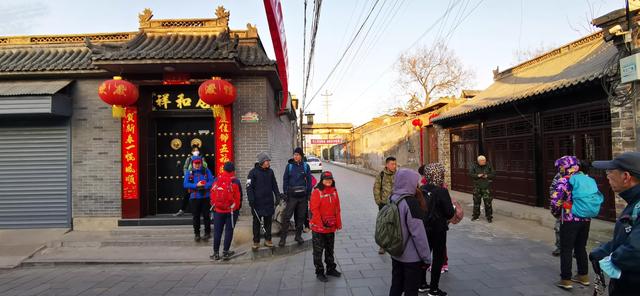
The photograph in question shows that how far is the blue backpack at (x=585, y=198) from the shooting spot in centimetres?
397

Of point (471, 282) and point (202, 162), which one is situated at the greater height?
point (202, 162)

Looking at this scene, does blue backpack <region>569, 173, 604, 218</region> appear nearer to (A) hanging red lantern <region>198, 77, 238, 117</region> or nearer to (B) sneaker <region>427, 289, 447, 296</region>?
(B) sneaker <region>427, 289, 447, 296</region>

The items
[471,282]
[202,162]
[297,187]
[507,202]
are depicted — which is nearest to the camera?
[471,282]

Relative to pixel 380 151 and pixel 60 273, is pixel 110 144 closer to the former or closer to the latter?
pixel 60 273

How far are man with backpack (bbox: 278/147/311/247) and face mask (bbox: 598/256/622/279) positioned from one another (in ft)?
14.4

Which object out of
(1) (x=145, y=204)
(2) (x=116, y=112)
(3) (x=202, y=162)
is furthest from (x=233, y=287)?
(2) (x=116, y=112)

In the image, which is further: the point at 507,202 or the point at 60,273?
the point at 507,202

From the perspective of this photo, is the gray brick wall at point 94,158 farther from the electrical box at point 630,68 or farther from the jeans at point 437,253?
the electrical box at point 630,68

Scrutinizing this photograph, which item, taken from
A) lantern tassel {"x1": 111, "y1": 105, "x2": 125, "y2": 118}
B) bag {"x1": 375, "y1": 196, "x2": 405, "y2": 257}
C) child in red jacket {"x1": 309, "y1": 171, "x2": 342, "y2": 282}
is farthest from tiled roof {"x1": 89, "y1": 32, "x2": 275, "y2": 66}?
bag {"x1": 375, "y1": 196, "x2": 405, "y2": 257}

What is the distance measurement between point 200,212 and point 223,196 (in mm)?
1214

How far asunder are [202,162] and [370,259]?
11.4ft

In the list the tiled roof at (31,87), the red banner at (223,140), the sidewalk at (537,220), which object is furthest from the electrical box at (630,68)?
the tiled roof at (31,87)

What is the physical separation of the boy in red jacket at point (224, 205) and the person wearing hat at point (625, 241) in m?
4.58

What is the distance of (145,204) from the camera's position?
7.43 metres
